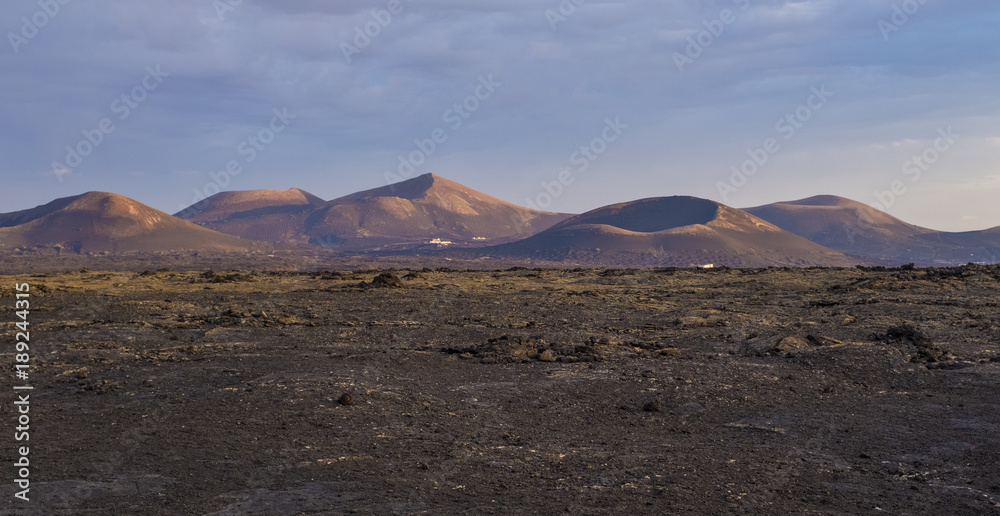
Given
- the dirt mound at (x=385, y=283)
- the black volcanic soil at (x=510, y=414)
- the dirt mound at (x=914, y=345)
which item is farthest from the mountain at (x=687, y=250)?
the dirt mound at (x=914, y=345)

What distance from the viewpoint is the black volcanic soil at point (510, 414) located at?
25.4 feet

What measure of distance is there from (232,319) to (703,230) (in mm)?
180087

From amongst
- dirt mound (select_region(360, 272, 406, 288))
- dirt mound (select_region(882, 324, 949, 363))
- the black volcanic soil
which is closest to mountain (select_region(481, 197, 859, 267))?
dirt mound (select_region(360, 272, 406, 288))

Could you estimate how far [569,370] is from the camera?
1437 centimetres

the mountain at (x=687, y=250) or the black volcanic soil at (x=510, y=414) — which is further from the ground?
the mountain at (x=687, y=250)

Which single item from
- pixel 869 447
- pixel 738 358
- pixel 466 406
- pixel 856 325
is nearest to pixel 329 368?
pixel 466 406

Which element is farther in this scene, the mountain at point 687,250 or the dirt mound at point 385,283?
the mountain at point 687,250

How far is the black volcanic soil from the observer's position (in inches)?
305

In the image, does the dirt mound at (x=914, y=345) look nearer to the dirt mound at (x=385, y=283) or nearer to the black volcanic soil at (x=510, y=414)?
the black volcanic soil at (x=510, y=414)

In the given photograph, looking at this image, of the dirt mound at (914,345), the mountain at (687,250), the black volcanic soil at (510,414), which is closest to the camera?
the black volcanic soil at (510,414)

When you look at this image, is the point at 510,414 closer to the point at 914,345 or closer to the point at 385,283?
the point at 914,345

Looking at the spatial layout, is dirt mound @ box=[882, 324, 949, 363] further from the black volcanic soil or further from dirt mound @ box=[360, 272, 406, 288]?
dirt mound @ box=[360, 272, 406, 288]

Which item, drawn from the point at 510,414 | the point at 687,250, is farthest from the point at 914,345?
the point at 687,250

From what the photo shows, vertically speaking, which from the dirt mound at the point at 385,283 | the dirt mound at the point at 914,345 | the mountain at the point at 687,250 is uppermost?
the mountain at the point at 687,250
